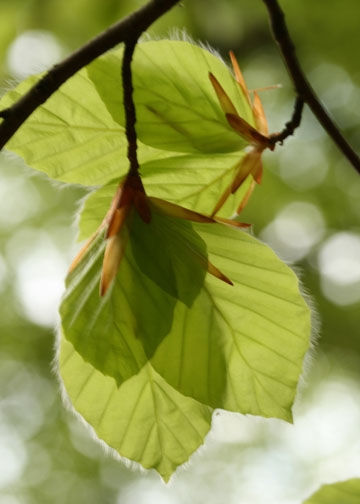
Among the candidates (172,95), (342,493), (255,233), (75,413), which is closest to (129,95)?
(172,95)

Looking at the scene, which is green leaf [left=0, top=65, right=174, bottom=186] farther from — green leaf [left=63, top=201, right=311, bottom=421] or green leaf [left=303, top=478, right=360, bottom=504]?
green leaf [left=303, top=478, right=360, bottom=504]

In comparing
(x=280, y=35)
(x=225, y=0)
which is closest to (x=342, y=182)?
(x=225, y=0)

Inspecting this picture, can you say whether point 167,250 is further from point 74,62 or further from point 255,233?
point 255,233

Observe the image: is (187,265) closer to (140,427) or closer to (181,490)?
(140,427)

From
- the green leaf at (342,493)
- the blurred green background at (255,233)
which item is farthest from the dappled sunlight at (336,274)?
the green leaf at (342,493)

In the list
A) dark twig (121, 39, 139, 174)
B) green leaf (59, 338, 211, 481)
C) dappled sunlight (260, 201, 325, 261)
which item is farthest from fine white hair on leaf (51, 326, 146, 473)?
dappled sunlight (260, 201, 325, 261)

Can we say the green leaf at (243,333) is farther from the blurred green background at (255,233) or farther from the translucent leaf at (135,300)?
the blurred green background at (255,233)
